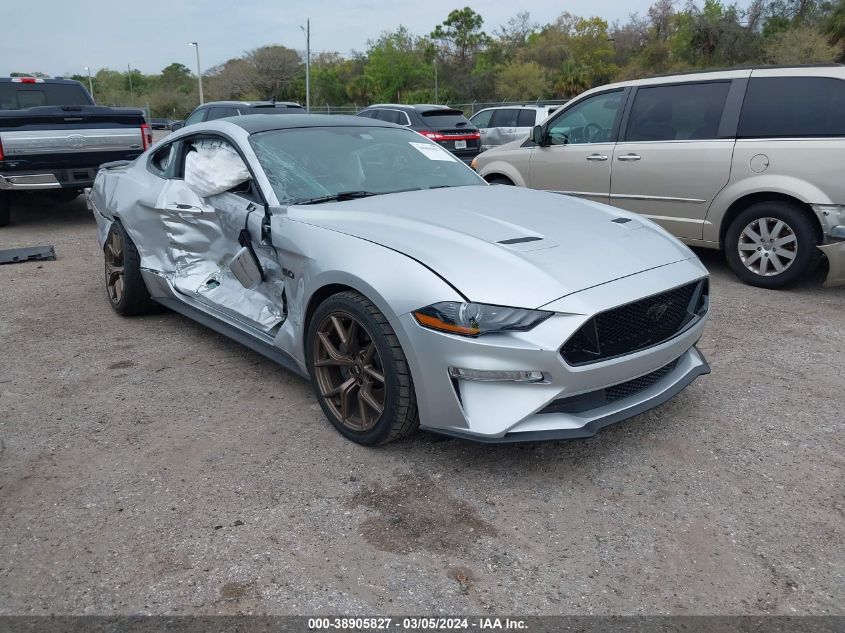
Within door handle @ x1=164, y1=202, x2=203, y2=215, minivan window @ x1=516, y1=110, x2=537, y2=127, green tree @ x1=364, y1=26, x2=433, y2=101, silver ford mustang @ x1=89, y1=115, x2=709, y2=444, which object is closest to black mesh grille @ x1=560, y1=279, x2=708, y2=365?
silver ford mustang @ x1=89, y1=115, x2=709, y2=444

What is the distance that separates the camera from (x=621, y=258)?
10.5 feet

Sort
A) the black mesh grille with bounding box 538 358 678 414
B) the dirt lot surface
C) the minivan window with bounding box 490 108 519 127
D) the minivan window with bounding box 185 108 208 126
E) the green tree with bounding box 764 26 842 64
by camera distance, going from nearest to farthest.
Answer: the dirt lot surface, the black mesh grille with bounding box 538 358 678 414, the minivan window with bounding box 185 108 208 126, the minivan window with bounding box 490 108 519 127, the green tree with bounding box 764 26 842 64

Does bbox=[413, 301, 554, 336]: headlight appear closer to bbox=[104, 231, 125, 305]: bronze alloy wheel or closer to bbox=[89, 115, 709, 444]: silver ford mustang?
bbox=[89, 115, 709, 444]: silver ford mustang

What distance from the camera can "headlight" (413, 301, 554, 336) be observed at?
279 centimetres

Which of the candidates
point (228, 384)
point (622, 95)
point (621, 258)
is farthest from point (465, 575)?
point (622, 95)

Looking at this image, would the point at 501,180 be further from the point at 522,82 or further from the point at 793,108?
the point at 522,82

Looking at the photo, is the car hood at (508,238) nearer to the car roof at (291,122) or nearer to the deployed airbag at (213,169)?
the deployed airbag at (213,169)

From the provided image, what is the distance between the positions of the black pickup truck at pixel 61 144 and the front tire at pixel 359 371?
6.71 m

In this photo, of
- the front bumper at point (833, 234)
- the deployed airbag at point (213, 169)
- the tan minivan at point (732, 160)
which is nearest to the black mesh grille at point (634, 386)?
the deployed airbag at point (213, 169)

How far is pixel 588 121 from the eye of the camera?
7203mm

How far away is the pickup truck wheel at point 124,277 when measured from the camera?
5125 mm

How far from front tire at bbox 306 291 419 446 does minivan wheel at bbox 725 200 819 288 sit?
162 inches

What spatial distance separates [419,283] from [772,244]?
166 inches

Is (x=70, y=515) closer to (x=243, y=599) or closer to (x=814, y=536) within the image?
(x=243, y=599)
